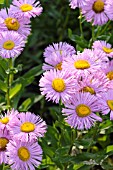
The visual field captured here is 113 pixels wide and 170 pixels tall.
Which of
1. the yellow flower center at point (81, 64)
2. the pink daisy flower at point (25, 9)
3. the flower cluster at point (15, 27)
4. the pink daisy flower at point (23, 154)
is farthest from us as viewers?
the pink daisy flower at point (25, 9)

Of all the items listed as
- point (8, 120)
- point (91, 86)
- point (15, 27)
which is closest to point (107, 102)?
point (91, 86)

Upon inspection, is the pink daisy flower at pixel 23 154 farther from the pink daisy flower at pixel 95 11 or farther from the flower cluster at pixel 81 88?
the pink daisy flower at pixel 95 11

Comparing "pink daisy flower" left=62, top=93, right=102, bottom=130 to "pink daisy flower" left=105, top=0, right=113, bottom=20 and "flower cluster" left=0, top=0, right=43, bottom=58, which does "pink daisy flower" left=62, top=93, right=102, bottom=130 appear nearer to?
"flower cluster" left=0, top=0, right=43, bottom=58

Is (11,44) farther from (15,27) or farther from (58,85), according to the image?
(58,85)

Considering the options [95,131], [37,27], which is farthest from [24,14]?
[37,27]

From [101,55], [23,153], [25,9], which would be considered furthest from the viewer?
[25,9]

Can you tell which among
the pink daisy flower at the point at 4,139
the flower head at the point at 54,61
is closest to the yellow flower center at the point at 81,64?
the flower head at the point at 54,61
